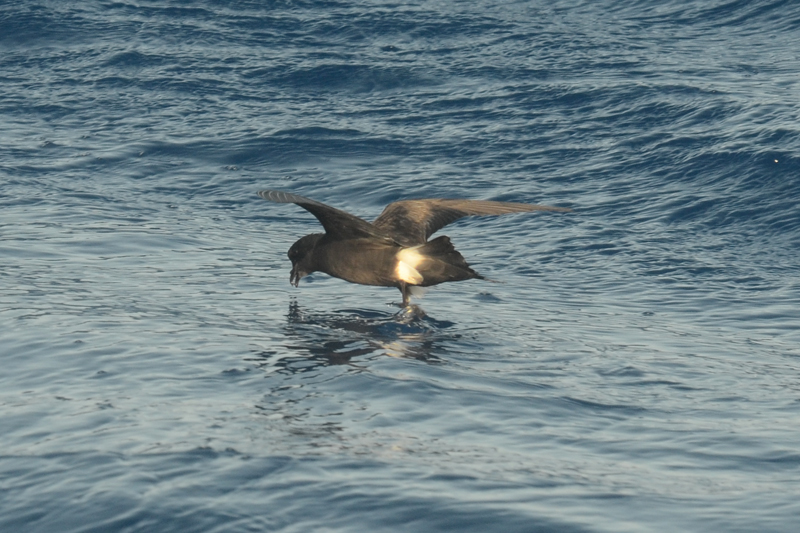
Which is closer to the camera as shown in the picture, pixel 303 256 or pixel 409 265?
pixel 409 265

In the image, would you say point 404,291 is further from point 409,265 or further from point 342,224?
point 342,224

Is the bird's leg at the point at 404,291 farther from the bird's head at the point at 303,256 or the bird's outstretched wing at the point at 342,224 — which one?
the bird's head at the point at 303,256

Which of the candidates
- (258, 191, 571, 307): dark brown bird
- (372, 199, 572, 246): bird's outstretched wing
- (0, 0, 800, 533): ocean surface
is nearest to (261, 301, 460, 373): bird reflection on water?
(0, 0, 800, 533): ocean surface

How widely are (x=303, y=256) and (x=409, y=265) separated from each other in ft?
3.26

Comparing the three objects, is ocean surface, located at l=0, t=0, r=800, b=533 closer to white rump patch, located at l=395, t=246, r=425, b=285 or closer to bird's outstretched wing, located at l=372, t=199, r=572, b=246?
white rump patch, located at l=395, t=246, r=425, b=285

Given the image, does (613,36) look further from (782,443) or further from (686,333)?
(782,443)

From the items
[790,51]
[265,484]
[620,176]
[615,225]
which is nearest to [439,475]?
[265,484]

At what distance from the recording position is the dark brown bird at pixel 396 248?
767 cm

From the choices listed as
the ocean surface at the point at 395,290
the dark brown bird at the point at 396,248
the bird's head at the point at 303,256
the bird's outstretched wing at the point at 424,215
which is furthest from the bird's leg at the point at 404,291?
the bird's head at the point at 303,256

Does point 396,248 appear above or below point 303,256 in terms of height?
above

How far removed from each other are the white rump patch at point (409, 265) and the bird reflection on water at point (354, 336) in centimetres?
31

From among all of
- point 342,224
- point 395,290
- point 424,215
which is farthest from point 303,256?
point 395,290

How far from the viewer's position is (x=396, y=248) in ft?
26.0

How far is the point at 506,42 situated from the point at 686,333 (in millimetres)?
9482
